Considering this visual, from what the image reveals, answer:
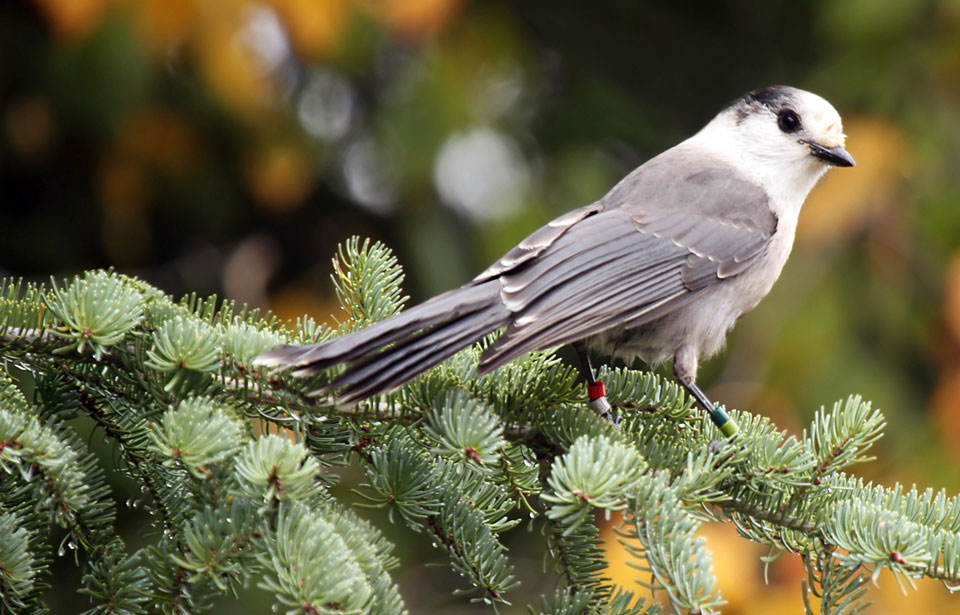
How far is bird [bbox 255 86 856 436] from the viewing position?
6.09 ft

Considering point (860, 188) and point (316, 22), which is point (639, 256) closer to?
point (860, 188)

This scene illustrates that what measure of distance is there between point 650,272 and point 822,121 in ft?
2.94

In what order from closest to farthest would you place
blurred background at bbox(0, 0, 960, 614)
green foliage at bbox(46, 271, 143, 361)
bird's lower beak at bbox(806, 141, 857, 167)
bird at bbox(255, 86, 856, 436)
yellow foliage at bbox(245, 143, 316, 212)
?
green foliage at bbox(46, 271, 143, 361), bird at bbox(255, 86, 856, 436), bird's lower beak at bbox(806, 141, 857, 167), blurred background at bbox(0, 0, 960, 614), yellow foliage at bbox(245, 143, 316, 212)

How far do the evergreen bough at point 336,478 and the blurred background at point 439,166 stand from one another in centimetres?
119

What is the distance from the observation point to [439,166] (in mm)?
3818

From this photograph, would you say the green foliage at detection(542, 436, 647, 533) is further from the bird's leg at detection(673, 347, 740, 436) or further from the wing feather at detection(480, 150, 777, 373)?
the bird's leg at detection(673, 347, 740, 436)

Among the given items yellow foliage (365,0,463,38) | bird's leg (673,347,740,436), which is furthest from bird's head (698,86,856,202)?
yellow foliage (365,0,463,38)

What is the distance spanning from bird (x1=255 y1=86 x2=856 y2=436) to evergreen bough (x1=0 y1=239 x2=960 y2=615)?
0.10 m

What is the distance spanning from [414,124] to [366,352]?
81.3 inches

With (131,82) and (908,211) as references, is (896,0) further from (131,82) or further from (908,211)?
(131,82)

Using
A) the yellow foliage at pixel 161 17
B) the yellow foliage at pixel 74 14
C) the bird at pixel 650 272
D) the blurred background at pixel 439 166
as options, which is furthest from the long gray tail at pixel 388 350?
the yellow foliage at pixel 74 14

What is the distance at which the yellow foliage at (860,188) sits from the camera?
3432 millimetres

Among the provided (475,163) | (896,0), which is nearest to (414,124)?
(475,163)

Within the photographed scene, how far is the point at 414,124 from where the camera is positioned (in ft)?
12.1
